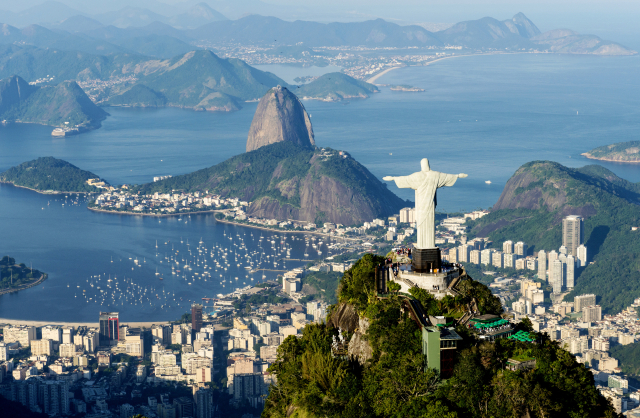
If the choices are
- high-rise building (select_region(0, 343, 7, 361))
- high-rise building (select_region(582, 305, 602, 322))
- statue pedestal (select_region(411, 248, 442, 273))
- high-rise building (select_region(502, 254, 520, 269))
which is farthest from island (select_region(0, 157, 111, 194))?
statue pedestal (select_region(411, 248, 442, 273))

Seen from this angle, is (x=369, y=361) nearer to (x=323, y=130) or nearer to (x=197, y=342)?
(x=197, y=342)

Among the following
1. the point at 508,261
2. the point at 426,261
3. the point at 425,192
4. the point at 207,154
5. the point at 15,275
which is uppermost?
the point at 425,192

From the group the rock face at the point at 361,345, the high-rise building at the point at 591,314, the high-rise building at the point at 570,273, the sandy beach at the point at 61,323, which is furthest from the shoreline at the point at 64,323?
the rock face at the point at 361,345

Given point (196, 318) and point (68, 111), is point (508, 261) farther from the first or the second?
point (68, 111)

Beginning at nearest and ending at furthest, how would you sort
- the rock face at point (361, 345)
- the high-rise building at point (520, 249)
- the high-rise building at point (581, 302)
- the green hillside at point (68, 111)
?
the rock face at point (361, 345) < the high-rise building at point (581, 302) < the high-rise building at point (520, 249) < the green hillside at point (68, 111)

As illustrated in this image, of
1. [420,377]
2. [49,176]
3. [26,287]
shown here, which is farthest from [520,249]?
[49,176]

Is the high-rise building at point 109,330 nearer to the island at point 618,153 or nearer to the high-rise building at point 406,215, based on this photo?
the high-rise building at point 406,215

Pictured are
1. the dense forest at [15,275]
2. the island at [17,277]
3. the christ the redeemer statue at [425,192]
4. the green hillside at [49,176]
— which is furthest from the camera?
the green hillside at [49,176]

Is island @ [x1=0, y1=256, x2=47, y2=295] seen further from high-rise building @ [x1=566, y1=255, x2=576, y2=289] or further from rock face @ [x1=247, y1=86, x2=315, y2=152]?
rock face @ [x1=247, y1=86, x2=315, y2=152]
